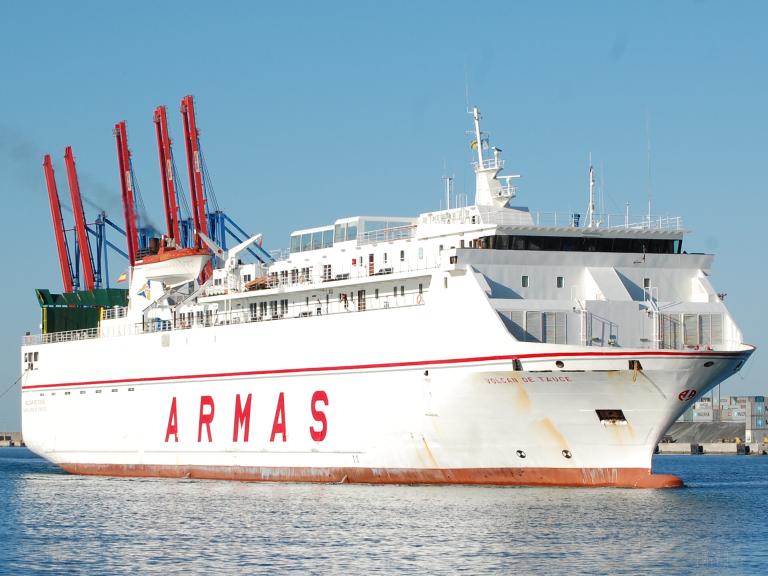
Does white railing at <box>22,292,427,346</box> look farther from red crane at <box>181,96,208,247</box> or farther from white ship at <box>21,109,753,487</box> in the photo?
red crane at <box>181,96,208,247</box>

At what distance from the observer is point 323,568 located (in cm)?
2800

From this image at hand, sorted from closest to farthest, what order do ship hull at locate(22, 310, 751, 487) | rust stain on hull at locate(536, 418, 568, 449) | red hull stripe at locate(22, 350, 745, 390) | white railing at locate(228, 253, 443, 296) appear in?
red hull stripe at locate(22, 350, 745, 390)
ship hull at locate(22, 310, 751, 487)
rust stain on hull at locate(536, 418, 568, 449)
white railing at locate(228, 253, 443, 296)

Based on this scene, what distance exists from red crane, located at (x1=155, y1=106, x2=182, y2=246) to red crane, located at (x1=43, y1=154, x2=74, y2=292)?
7.40 m

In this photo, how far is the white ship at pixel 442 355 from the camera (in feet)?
129

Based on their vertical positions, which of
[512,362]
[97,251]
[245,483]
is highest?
[97,251]

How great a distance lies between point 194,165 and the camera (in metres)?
65.4

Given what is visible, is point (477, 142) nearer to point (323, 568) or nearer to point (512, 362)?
point (512, 362)

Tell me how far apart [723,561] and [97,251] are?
158 ft

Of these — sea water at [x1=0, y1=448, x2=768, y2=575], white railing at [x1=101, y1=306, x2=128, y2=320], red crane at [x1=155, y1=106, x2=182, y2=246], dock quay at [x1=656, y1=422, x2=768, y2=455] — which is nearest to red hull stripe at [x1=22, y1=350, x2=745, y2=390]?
sea water at [x1=0, y1=448, x2=768, y2=575]

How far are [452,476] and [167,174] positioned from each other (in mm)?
28940

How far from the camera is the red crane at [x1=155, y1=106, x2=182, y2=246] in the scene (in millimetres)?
64625

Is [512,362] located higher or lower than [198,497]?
higher

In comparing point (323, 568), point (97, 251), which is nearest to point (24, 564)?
point (323, 568)

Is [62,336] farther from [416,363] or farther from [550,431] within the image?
[550,431]
